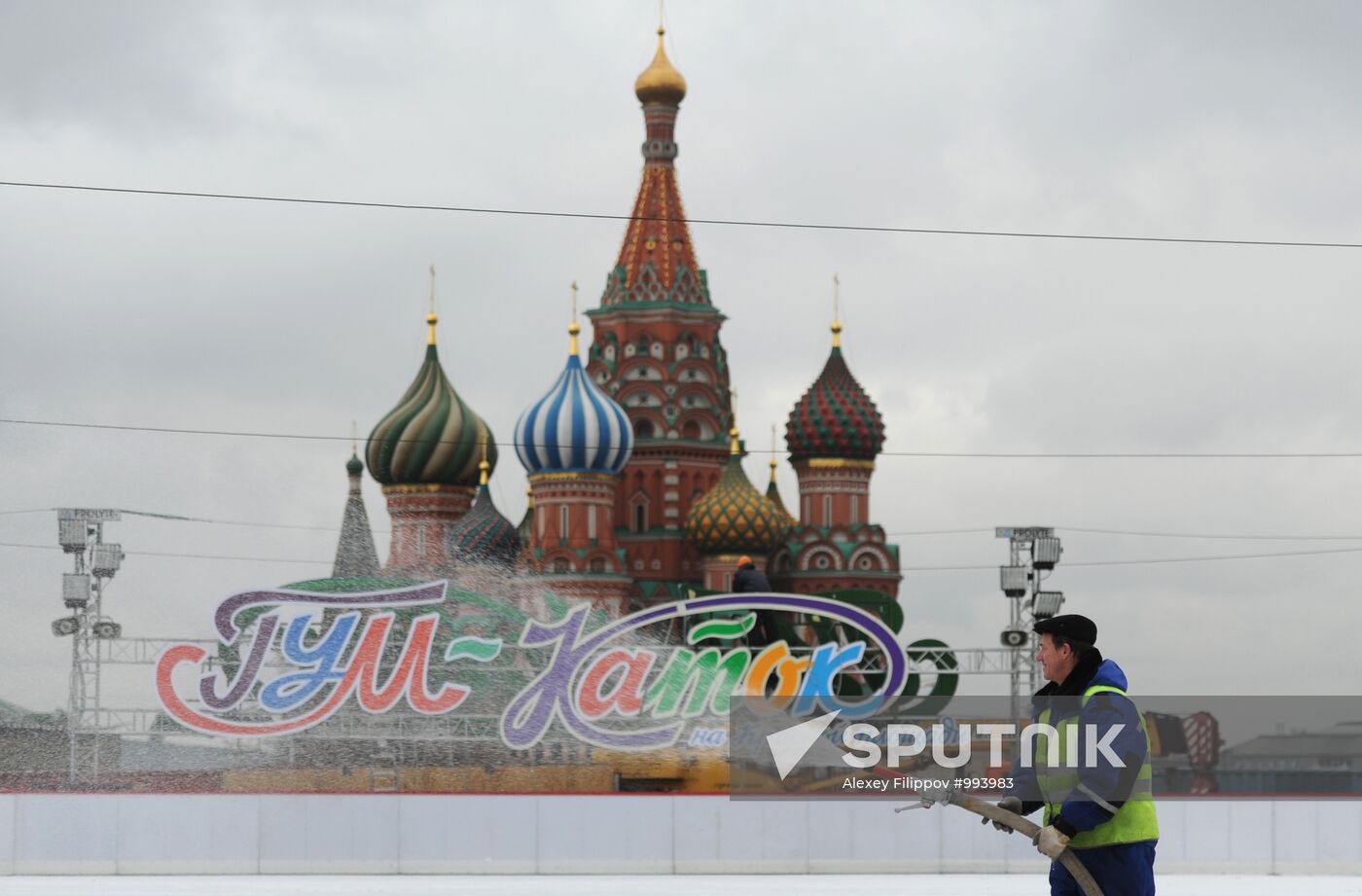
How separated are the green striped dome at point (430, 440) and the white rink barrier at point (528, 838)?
4477 cm

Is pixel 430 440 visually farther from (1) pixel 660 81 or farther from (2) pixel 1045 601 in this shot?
(2) pixel 1045 601

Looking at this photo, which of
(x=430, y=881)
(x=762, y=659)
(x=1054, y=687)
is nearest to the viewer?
(x=1054, y=687)

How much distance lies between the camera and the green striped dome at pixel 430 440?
221 ft

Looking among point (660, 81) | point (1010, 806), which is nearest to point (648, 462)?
point (660, 81)

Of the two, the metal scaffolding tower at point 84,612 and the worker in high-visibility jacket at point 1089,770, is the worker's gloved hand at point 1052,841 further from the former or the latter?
the metal scaffolding tower at point 84,612

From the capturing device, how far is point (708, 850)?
22562mm

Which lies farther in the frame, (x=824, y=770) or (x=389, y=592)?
(x=824, y=770)

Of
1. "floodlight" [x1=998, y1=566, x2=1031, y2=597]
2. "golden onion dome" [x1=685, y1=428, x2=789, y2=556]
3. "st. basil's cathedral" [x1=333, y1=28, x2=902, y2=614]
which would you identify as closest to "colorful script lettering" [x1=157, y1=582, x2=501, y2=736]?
"floodlight" [x1=998, y1=566, x2=1031, y2=597]

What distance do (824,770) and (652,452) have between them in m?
23.8

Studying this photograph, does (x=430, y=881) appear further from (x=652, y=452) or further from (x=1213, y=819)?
(x=652, y=452)

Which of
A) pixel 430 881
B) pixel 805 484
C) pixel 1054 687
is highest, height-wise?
pixel 805 484

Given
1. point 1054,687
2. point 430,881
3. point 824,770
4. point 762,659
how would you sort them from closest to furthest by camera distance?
point 1054,687 → point 430,881 → point 762,659 → point 824,770

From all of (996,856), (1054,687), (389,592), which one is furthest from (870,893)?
(389,592)

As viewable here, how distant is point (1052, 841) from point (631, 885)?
1349 centimetres
